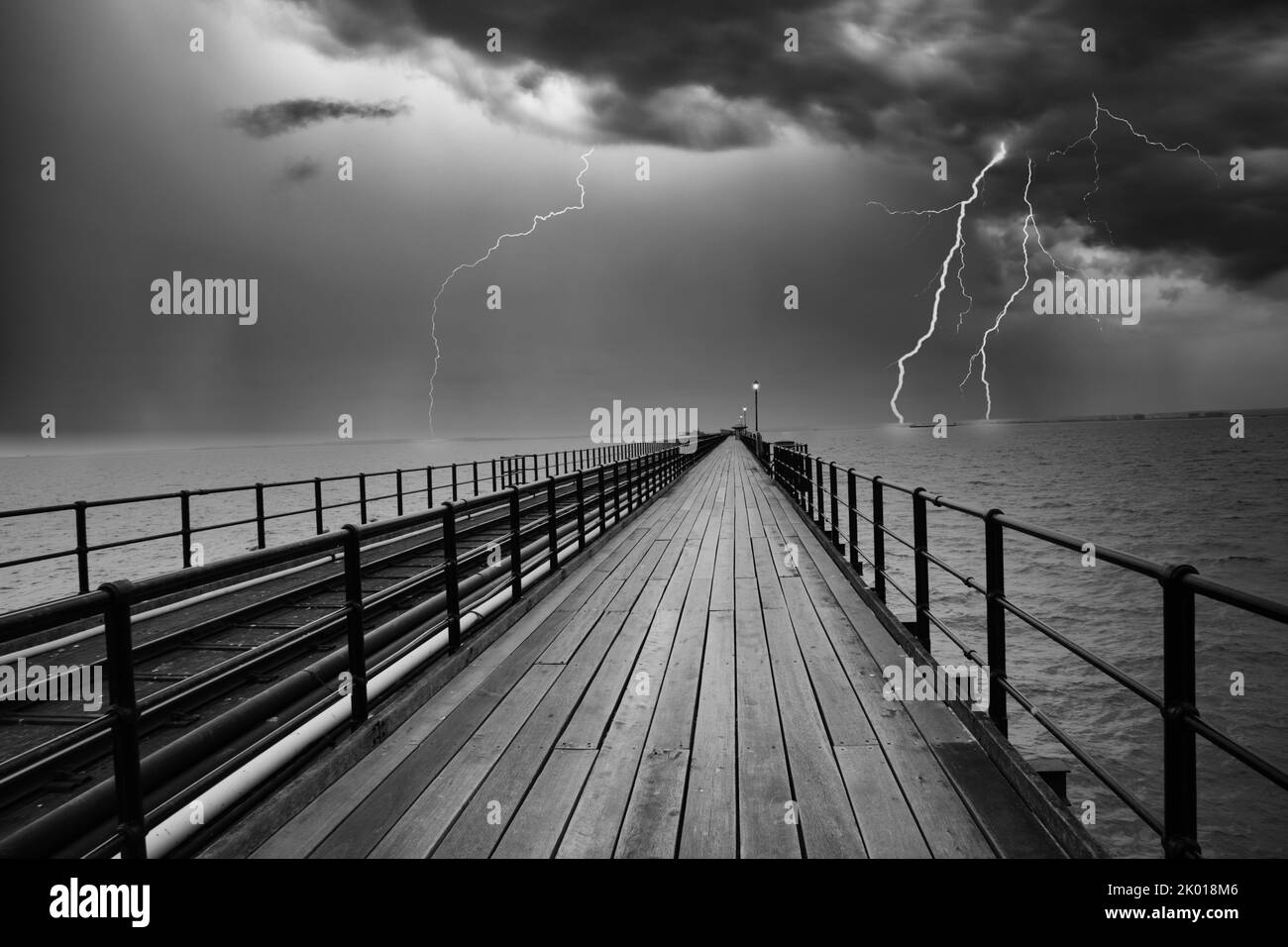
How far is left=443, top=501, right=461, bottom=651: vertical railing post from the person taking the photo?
16.2 feet

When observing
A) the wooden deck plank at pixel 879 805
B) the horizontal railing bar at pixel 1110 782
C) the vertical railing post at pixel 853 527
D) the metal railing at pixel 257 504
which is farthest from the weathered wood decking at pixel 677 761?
the metal railing at pixel 257 504

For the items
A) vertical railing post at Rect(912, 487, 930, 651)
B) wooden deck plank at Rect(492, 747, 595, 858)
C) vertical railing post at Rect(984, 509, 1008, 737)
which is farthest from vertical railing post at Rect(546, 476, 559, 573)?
vertical railing post at Rect(984, 509, 1008, 737)

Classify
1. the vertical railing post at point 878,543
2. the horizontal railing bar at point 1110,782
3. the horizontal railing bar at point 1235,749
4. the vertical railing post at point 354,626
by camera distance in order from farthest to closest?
the vertical railing post at point 878,543 → the vertical railing post at point 354,626 → the horizontal railing bar at point 1110,782 → the horizontal railing bar at point 1235,749

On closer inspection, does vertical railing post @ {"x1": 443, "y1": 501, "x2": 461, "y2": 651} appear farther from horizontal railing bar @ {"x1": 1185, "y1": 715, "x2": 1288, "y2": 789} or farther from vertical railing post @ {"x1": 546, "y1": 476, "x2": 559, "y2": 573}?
horizontal railing bar @ {"x1": 1185, "y1": 715, "x2": 1288, "y2": 789}

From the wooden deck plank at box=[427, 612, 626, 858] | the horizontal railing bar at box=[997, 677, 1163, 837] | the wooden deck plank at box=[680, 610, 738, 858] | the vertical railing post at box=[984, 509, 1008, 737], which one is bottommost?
the wooden deck plank at box=[680, 610, 738, 858]

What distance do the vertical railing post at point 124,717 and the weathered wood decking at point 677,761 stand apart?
20.4 inches

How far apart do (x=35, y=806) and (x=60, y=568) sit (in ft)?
150

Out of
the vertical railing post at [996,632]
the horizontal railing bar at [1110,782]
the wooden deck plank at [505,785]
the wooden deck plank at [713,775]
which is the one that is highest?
the vertical railing post at [996,632]

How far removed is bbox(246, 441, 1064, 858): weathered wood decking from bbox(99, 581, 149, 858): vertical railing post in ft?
1.70

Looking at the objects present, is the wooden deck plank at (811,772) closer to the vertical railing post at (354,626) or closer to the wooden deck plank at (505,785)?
the wooden deck plank at (505,785)

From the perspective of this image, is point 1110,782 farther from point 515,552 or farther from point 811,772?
point 515,552

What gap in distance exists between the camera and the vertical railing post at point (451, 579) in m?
4.93
